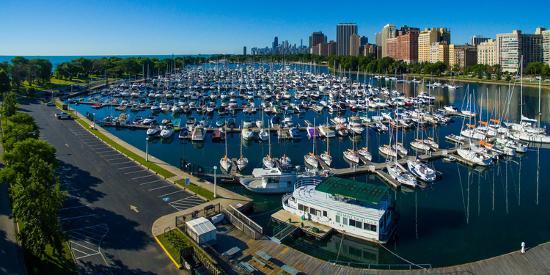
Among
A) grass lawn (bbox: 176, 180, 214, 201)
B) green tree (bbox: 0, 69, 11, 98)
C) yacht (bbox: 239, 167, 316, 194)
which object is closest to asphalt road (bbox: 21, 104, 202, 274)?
grass lawn (bbox: 176, 180, 214, 201)

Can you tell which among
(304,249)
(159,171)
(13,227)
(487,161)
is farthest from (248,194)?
(487,161)

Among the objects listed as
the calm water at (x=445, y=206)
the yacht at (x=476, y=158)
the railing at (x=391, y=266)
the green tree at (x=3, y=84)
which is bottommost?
the railing at (x=391, y=266)

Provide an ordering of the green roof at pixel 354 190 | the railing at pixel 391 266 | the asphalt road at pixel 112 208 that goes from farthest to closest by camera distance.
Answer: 1. the green roof at pixel 354 190
2. the railing at pixel 391 266
3. the asphalt road at pixel 112 208

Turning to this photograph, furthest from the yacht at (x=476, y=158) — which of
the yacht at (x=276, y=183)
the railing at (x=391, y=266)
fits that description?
the railing at (x=391, y=266)

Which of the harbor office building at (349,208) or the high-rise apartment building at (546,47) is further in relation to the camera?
the high-rise apartment building at (546,47)

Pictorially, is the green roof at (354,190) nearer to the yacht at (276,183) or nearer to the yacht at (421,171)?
the yacht at (276,183)

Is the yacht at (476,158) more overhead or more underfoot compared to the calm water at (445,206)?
more overhead

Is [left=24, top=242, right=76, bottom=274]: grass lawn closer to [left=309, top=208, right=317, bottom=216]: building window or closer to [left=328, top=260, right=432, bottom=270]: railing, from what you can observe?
[left=328, top=260, right=432, bottom=270]: railing
